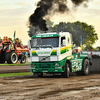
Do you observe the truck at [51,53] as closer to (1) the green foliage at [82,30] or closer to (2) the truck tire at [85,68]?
(2) the truck tire at [85,68]

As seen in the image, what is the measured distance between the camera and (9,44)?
31938mm

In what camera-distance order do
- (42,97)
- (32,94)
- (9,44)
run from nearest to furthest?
(42,97)
(32,94)
(9,44)

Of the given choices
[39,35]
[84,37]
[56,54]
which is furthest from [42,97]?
[84,37]

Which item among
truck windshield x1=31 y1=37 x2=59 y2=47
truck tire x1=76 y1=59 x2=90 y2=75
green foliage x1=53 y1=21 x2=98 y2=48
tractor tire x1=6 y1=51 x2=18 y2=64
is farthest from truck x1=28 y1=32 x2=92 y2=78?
green foliage x1=53 y1=21 x2=98 y2=48

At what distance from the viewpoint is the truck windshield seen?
16.3 meters

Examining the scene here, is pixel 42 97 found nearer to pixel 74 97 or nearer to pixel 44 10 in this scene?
pixel 74 97

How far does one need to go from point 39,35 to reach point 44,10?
40.4 ft

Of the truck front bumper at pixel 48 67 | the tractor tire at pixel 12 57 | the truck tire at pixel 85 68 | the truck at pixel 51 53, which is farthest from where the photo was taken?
the tractor tire at pixel 12 57

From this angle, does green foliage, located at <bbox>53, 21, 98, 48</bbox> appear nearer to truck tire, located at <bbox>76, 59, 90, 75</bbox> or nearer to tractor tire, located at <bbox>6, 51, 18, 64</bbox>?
tractor tire, located at <bbox>6, 51, 18, 64</bbox>

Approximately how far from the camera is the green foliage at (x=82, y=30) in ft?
302

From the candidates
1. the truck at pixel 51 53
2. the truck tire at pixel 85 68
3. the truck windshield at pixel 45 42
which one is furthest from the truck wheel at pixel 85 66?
the truck windshield at pixel 45 42

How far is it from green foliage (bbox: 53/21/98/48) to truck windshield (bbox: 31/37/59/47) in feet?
239

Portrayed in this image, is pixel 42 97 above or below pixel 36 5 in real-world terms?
below

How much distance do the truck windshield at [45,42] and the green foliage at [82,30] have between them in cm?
7286
